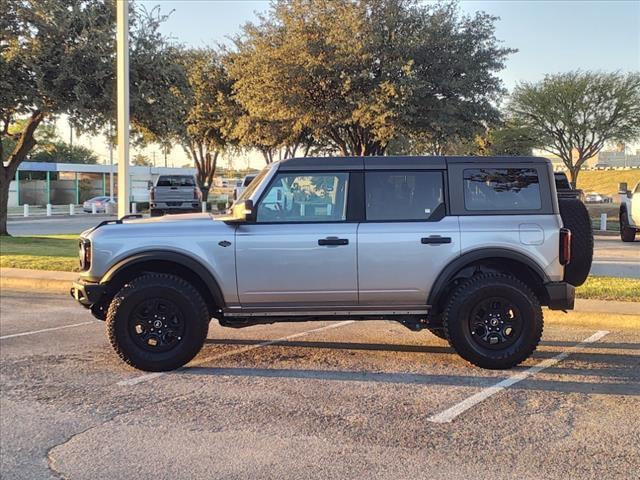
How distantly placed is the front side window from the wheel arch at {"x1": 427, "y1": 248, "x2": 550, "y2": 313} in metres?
1.10

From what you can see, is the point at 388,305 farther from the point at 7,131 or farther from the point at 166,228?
the point at 7,131

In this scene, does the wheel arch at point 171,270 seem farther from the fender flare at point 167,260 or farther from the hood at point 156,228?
the hood at point 156,228

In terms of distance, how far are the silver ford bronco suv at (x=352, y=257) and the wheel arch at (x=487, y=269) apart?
13 millimetres

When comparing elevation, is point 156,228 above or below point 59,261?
above

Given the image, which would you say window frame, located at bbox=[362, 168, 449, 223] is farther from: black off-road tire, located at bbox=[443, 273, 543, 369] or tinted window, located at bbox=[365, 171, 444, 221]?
black off-road tire, located at bbox=[443, 273, 543, 369]

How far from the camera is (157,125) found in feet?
55.7

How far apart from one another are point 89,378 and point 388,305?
109 inches

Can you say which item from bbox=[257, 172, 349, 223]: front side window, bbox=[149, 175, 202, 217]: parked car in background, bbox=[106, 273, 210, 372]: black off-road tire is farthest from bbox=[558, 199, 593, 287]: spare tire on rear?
bbox=[149, 175, 202, 217]: parked car in background

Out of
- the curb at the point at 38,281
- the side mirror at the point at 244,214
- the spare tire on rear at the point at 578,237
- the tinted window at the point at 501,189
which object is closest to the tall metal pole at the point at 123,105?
the curb at the point at 38,281

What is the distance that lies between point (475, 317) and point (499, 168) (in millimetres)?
1451

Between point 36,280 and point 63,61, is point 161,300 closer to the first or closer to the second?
point 36,280

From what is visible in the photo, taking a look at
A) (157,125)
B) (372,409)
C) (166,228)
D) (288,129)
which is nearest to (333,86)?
(288,129)

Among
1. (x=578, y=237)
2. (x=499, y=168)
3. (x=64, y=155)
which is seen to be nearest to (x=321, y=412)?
(x=499, y=168)

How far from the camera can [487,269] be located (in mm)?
5793
